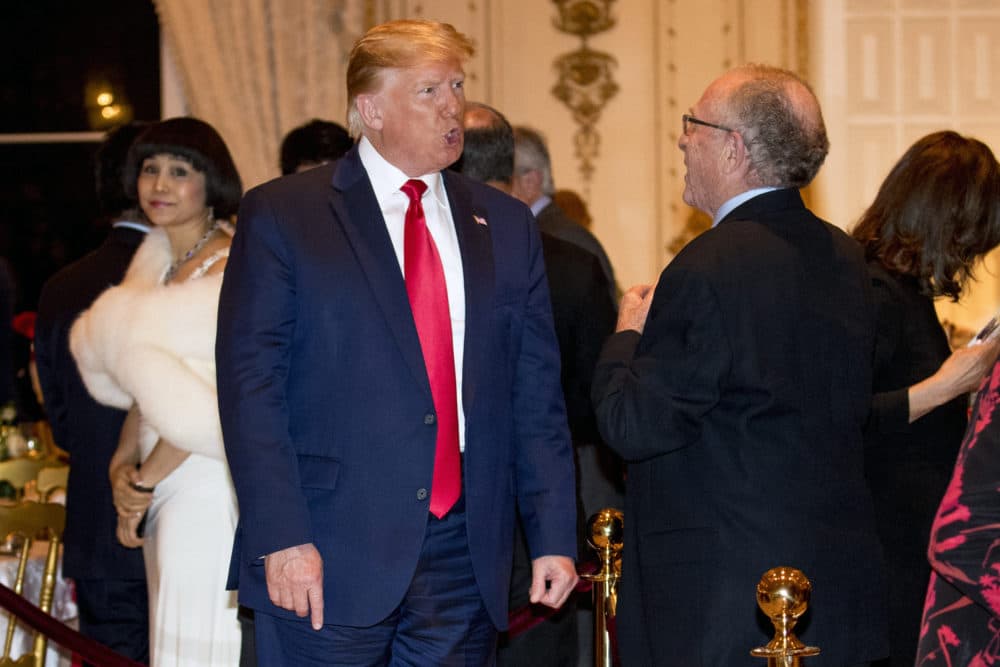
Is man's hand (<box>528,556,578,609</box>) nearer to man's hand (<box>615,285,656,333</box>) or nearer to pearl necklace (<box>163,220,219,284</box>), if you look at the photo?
man's hand (<box>615,285,656,333</box>)

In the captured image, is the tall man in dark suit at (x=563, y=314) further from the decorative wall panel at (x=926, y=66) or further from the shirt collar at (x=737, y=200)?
the decorative wall panel at (x=926, y=66)

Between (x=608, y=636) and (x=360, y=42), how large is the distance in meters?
1.38

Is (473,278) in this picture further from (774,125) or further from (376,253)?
(774,125)

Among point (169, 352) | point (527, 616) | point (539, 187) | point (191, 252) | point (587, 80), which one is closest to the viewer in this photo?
point (527, 616)

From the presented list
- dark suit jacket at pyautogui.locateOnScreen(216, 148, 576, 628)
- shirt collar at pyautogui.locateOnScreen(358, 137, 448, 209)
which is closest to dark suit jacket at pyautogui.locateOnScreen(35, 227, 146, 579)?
dark suit jacket at pyautogui.locateOnScreen(216, 148, 576, 628)

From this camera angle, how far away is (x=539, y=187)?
4781 mm

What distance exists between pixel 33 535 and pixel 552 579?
204 centimetres

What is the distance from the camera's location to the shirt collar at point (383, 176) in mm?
2643

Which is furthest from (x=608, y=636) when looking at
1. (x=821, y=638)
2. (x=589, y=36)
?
(x=589, y=36)

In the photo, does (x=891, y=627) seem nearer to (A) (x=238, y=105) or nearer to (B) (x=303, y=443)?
(B) (x=303, y=443)

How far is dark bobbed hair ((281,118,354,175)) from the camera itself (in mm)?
4266

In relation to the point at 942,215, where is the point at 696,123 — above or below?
above

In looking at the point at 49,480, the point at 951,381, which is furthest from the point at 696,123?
the point at 49,480

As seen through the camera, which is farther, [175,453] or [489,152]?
[489,152]
